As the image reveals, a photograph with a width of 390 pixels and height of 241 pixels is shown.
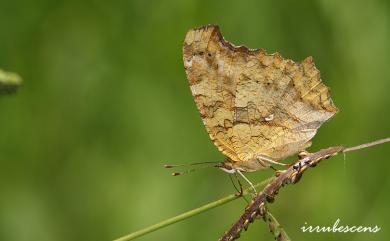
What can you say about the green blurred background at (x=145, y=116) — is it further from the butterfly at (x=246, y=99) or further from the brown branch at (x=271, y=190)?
the brown branch at (x=271, y=190)

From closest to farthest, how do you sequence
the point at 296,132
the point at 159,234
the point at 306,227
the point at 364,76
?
the point at 296,132
the point at 306,227
the point at 159,234
the point at 364,76

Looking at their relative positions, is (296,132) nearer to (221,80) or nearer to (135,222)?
(221,80)

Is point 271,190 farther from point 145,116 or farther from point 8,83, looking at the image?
point 145,116

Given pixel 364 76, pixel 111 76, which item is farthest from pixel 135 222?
pixel 364 76

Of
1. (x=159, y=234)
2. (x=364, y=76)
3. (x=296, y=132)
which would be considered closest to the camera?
(x=296, y=132)

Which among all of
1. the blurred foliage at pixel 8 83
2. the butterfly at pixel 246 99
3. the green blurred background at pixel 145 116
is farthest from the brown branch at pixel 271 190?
the green blurred background at pixel 145 116

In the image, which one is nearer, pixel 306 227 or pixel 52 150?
pixel 306 227

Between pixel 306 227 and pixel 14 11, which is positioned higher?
pixel 14 11

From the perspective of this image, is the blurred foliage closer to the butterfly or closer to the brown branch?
the brown branch
